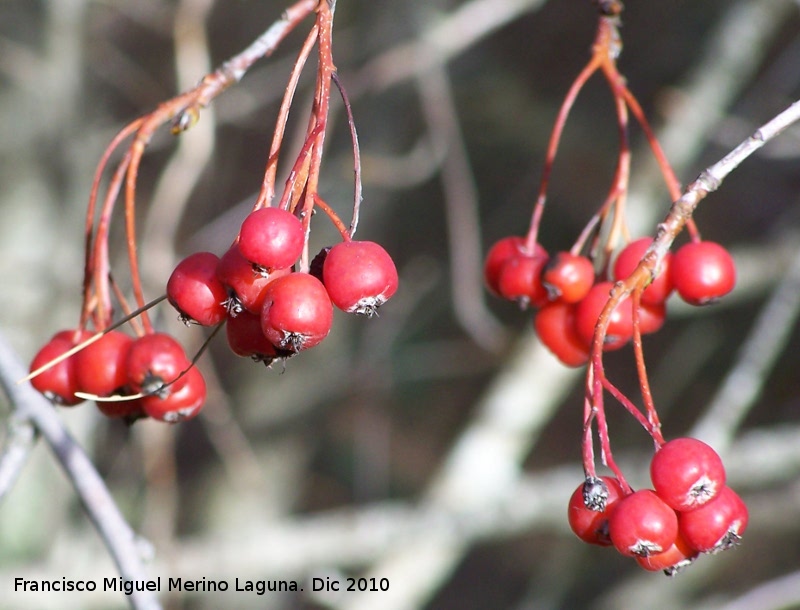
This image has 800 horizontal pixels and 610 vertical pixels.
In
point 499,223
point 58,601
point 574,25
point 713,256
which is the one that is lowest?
point 713,256

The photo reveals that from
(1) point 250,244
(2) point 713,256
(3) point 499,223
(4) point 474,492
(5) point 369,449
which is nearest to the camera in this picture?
(1) point 250,244

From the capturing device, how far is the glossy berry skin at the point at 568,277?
1021mm

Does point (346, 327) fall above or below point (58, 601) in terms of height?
above

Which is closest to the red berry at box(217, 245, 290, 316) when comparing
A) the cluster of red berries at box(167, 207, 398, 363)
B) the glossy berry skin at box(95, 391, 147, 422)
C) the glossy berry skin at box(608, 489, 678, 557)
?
the cluster of red berries at box(167, 207, 398, 363)

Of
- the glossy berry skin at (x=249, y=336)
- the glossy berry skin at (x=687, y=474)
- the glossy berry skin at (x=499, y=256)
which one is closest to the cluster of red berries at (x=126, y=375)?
the glossy berry skin at (x=249, y=336)

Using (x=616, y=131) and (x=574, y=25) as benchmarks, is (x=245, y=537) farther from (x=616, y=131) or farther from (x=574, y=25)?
(x=574, y=25)

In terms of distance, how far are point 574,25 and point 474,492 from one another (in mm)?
1881

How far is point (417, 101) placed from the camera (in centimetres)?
304

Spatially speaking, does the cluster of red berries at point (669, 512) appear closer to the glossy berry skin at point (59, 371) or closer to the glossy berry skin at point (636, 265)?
the glossy berry skin at point (636, 265)

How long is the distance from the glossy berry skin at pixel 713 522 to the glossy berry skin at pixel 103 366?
67 cm

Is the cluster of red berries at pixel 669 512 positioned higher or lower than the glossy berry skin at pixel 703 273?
lower

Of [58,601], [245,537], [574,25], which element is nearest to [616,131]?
[574,25]

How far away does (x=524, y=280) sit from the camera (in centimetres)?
110

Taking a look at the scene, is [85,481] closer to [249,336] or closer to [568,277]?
[249,336]
